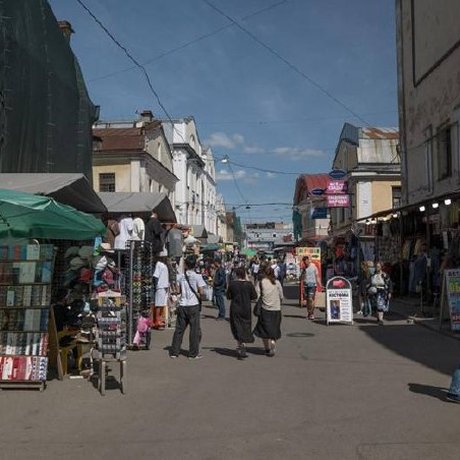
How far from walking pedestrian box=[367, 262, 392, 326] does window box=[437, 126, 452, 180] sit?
5.68m

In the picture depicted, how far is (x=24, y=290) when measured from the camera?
8539 millimetres

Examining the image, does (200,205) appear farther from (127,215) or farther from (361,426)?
(361,426)

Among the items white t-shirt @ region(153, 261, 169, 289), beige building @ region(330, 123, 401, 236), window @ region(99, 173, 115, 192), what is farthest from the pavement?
beige building @ region(330, 123, 401, 236)

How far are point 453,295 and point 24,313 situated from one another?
8.93m

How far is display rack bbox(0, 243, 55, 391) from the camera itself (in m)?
8.30

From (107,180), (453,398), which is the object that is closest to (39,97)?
(453,398)

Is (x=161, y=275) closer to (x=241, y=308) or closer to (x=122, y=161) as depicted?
(x=241, y=308)

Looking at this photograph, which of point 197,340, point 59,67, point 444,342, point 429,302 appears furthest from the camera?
point 429,302

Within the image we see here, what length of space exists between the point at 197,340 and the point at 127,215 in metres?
5.54

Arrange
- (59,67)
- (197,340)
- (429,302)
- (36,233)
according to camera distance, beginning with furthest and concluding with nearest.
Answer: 1. (429,302)
2. (59,67)
3. (197,340)
4. (36,233)

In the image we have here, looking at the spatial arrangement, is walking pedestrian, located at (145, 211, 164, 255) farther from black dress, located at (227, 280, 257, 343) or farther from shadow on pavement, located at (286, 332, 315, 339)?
black dress, located at (227, 280, 257, 343)

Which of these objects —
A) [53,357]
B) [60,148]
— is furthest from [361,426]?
[60,148]

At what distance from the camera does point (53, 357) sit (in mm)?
9227

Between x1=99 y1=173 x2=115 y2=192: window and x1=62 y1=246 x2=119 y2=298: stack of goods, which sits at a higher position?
x1=99 y1=173 x2=115 y2=192: window
